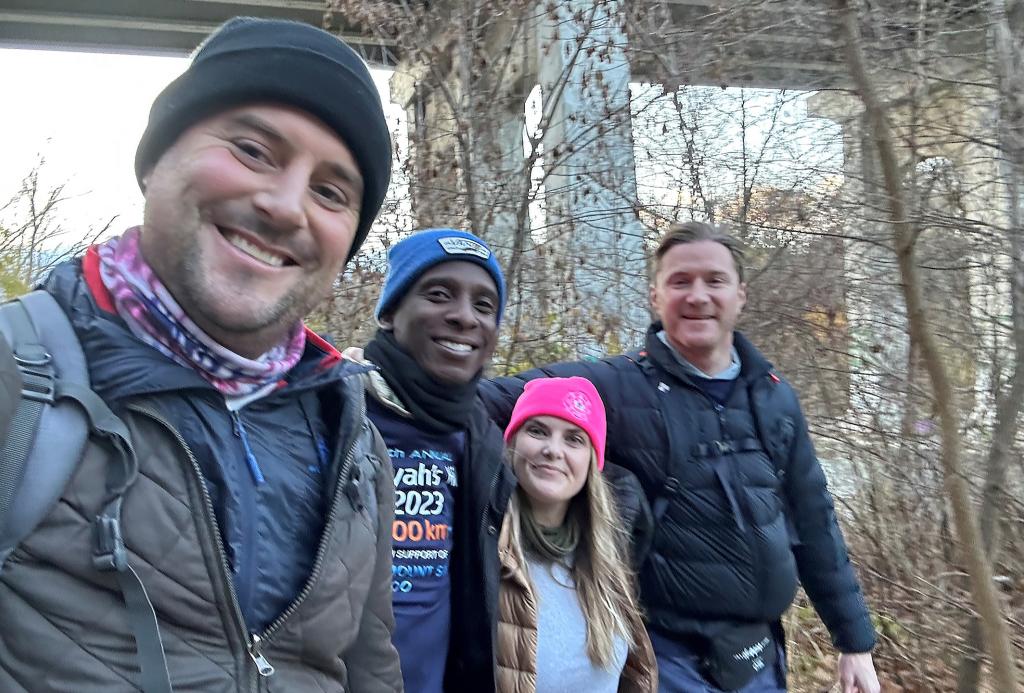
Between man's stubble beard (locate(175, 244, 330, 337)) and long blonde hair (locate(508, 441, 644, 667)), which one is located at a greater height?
man's stubble beard (locate(175, 244, 330, 337))

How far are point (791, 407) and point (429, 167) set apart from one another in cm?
366

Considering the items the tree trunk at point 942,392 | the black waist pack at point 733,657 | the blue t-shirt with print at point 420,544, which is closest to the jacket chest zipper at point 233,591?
the blue t-shirt with print at point 420,544

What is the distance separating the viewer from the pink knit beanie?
2.33 metres

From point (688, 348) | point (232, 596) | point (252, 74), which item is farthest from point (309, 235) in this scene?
point (688, 348)

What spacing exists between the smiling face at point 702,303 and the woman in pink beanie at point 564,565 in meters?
0.42

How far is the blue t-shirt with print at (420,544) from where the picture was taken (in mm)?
1881

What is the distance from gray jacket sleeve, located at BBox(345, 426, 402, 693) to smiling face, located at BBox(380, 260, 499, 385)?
0.57m

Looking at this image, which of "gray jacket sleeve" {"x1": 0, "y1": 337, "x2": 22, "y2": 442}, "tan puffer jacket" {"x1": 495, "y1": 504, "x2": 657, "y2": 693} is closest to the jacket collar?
"gray jacket sleeve" {"x1": 0, "y1": 337, "x2": 22, "y2": 442}

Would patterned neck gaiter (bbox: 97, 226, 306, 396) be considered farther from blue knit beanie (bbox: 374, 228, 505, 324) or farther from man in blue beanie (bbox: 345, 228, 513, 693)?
blue knit beanie (bbox: 374, 228, 505, 324)

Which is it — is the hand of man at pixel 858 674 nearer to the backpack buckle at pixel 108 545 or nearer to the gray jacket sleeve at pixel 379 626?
the gray jacket sleeve at pixel 379 626

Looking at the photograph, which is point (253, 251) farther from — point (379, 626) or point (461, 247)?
point (461, 247)

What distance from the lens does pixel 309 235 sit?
1.32 metres

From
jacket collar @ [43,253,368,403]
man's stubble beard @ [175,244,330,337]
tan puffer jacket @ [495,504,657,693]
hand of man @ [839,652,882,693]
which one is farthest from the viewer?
hand of man @ [839,652,882,693]

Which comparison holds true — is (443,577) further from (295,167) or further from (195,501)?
(295,167)
